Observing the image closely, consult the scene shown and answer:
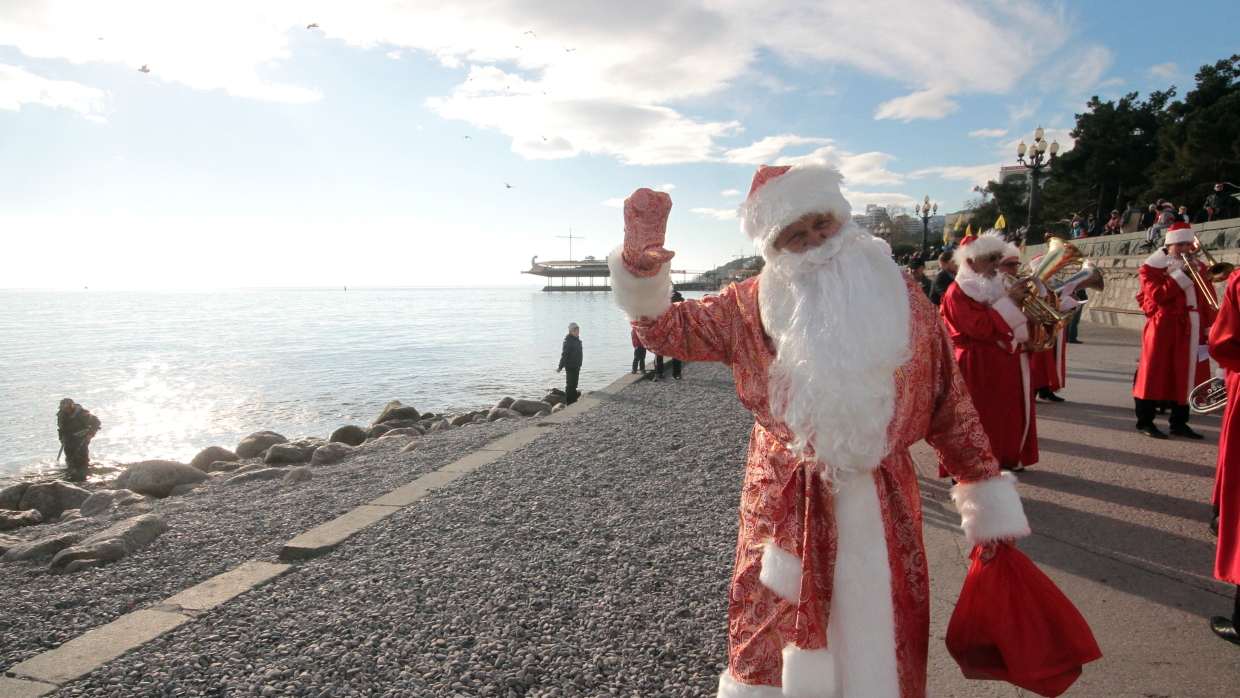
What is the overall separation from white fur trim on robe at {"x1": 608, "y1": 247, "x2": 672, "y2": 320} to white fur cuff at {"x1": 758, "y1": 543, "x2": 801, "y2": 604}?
0.77 meters

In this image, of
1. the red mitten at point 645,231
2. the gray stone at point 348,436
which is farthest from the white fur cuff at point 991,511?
the gray stone at point 348,436

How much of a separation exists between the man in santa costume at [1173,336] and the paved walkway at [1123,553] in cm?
37

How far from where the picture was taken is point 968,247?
5.21m

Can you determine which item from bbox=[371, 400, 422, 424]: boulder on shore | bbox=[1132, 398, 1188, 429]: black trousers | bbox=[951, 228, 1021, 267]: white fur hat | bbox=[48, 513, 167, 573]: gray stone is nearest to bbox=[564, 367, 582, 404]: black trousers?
bbox=[371, 400, 422, 424]: boulder on shore

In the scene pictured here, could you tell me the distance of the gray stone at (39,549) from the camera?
5290 mm

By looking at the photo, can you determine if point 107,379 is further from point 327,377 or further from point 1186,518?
point 1186,518

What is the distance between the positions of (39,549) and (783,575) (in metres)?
6.34

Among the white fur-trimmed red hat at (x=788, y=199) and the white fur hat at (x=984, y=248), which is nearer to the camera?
the white fur-trimmed red hat at (x=788, y=199)

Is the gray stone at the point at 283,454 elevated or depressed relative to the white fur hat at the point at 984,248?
depressed

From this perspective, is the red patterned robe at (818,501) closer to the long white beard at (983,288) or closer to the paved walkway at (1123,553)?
the paved walkway at (1123,553)

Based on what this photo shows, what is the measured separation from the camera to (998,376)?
5078mm

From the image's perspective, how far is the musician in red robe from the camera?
104 inches

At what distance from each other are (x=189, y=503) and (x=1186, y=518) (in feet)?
29.5

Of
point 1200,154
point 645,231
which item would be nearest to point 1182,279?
point 645,231
